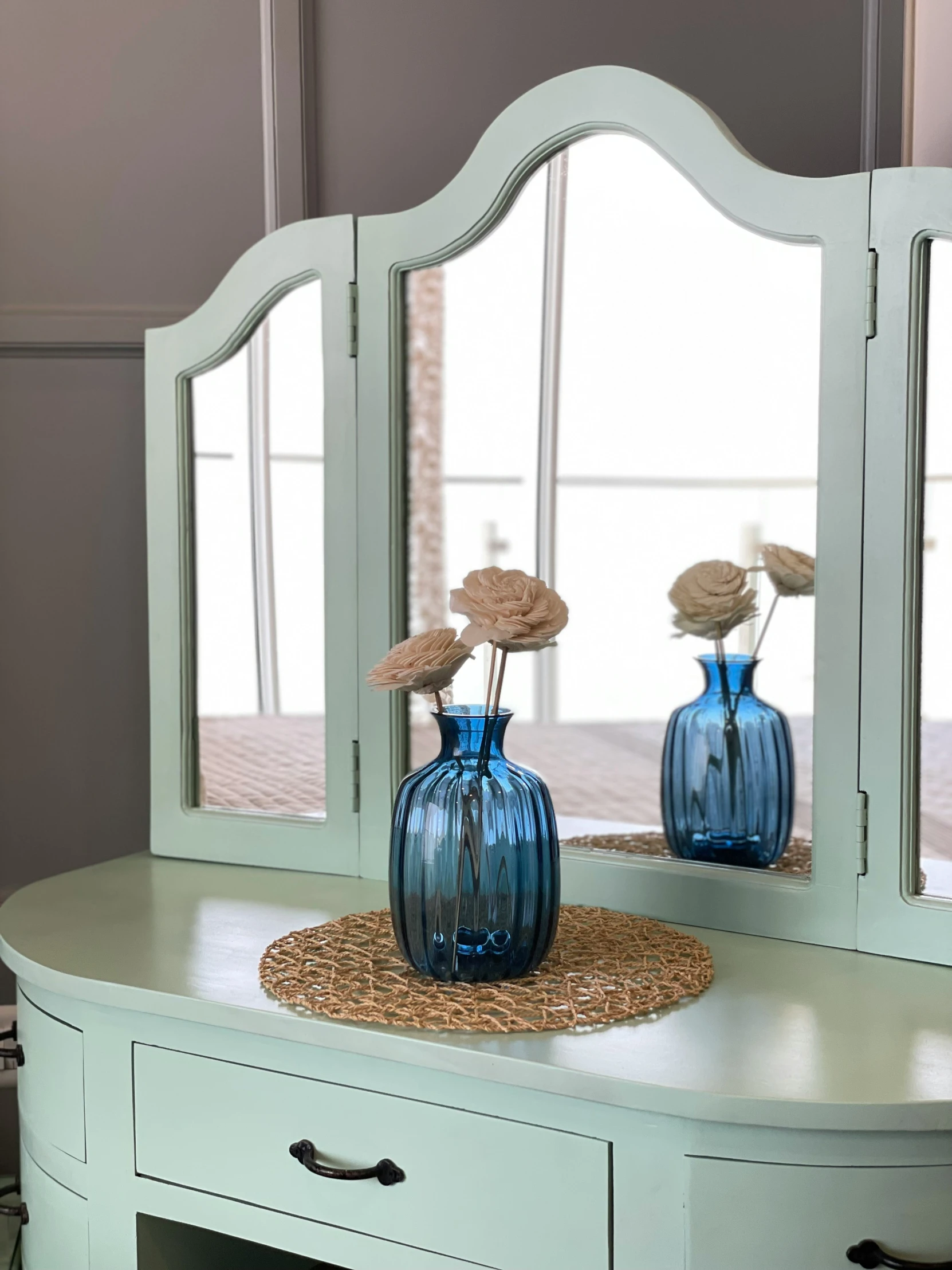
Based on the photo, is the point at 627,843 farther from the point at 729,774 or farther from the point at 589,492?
the point at 589,492

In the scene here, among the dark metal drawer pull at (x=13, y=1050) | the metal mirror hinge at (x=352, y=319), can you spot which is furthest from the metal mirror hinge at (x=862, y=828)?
the dark metal drawer pull at (x=13, y=1050)

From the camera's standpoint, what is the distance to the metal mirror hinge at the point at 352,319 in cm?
156

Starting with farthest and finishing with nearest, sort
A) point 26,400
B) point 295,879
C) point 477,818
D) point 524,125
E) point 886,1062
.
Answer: point 26,400, point 295,879, point 524,125, point 477,818, point 886,1062

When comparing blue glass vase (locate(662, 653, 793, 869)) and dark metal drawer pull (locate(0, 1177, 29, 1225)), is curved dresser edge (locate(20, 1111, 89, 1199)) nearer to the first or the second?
dark metal drawer pull (locate(0, 1177, 29, 1225))

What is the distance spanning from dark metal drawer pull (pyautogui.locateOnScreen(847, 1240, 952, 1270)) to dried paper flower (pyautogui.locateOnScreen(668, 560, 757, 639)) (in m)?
0.65

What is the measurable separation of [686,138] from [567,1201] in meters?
1.07

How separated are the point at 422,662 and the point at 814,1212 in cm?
57

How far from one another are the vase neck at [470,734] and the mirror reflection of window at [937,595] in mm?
439

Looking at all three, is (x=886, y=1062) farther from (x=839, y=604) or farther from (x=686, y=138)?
(x=686, y=138)

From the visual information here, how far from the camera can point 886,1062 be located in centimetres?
99

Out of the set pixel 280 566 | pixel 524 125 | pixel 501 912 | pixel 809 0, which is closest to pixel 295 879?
pixel 280 566

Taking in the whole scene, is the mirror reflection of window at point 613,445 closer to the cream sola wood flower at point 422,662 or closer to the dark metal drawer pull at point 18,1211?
A: the cream sola wood flower at point 422,662

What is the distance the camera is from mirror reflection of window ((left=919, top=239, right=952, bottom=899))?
48.6 inches

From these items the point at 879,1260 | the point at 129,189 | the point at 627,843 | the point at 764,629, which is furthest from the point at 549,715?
the point at 129,189
